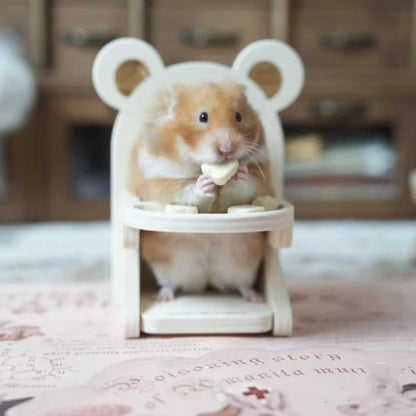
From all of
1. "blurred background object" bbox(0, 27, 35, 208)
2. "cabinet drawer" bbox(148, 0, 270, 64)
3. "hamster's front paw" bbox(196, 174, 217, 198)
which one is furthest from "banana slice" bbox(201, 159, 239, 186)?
"cabinet drawer" bbox(148, 0, 270, 64)

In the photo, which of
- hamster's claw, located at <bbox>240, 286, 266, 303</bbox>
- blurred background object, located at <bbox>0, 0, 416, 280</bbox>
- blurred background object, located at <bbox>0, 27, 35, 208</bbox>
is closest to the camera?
hamster's claw, located at <bbox>240, 286, 266, 303</bbox>

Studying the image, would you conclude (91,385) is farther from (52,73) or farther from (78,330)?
(52,73)

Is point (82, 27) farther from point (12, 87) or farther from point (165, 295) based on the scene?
point (165, 295)

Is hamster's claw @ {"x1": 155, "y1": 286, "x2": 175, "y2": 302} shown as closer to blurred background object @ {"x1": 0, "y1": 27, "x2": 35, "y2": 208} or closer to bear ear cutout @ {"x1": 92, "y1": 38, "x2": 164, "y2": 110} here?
bear ear cutout @ {"x1": 92, "y1": 38, "x2": 164, "y2": 110}

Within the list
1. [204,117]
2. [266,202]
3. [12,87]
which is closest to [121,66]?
[204,117]

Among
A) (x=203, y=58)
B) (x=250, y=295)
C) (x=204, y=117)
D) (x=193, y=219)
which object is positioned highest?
(x=203, y=58)

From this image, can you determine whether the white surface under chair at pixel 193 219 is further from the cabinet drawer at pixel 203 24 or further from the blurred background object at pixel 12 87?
the cabinet drawer at pixel 203 24
